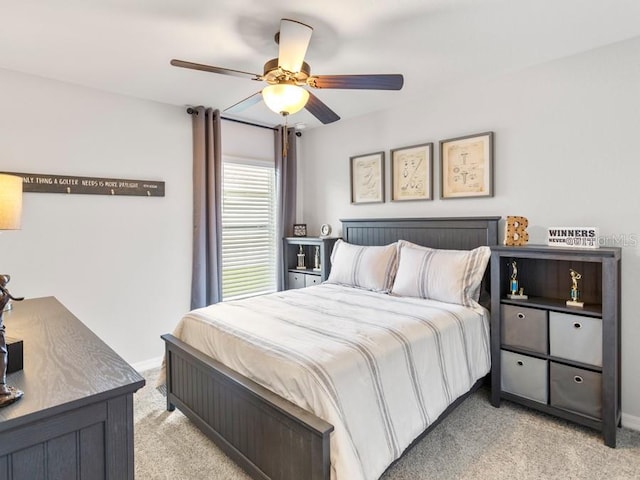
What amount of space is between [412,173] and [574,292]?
174 cm

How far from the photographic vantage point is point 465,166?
3238 mm

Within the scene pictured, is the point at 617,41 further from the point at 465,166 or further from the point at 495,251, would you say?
the point at 495,251

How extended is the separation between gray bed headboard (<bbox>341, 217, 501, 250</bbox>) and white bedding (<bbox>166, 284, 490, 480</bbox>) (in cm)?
70

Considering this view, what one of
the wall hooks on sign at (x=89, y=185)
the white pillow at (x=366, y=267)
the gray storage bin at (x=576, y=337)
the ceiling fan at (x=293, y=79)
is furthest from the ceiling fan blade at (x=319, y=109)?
the gray storage bin at (x=576, y=337)

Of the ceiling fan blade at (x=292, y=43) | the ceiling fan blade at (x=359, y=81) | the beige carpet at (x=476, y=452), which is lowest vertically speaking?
the beige carpet at (x=476, y=452)

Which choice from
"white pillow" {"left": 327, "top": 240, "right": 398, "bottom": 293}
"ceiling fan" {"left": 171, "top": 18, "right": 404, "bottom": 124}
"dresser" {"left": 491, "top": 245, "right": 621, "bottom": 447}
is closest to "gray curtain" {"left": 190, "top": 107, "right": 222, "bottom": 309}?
"white pillow" {"left": 327, "top": 240, "right": 398, "bottom": 293}

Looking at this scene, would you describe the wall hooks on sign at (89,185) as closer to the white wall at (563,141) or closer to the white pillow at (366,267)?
the white pillow at (366,267)

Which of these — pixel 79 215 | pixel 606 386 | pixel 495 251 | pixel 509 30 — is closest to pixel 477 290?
pixel 495 251

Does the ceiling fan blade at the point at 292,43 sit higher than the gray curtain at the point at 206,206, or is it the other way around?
the ceiling fan blade at the point at 292,43

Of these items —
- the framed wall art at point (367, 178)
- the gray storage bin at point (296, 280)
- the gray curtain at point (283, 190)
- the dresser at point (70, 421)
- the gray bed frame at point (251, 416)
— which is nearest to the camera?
the dresser at point (70, 421)

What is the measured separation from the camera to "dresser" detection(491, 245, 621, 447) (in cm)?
221

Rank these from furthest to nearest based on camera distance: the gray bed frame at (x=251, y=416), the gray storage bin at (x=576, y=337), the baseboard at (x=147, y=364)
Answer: the baseboard at (x=147, y=364)
the gray storage bin at (x=576, y=337)
the gray bed frame at (x=251, y=416)

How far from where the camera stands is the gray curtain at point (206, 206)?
144 inches

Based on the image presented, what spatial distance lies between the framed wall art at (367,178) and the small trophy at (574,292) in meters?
1.88
